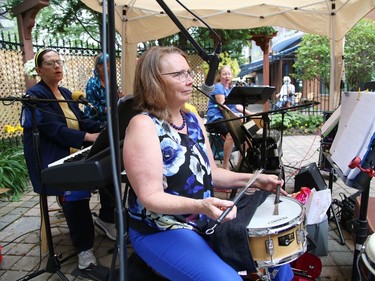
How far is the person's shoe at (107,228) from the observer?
301 cm

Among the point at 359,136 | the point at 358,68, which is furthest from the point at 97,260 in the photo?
the point at 358,68

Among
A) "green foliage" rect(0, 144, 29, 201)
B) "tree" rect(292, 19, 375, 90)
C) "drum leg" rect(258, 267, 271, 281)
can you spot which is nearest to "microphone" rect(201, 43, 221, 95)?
"drum leg" rect(258, 267, 271, 281)

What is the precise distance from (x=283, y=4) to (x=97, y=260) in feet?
14.0

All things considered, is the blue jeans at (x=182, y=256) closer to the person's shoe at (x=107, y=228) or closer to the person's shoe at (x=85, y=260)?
the person's shoe at (x=85, y=260)

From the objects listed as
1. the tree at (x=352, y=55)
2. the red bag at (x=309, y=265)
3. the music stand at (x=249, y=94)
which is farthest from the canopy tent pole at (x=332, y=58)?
the tree at (x=352, y=55)

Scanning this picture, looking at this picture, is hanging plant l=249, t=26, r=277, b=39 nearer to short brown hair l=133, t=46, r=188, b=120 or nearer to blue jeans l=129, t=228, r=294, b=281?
short brown hair l=133, t=46, r=188, b=120

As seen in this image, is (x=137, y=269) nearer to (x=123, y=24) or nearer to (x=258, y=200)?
(x=258, y=200)

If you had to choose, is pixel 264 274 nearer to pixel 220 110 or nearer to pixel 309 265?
pixel 309 265

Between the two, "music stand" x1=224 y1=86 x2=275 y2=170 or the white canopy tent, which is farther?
the white canopy tent

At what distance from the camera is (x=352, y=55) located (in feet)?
34.0

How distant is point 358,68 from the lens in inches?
416

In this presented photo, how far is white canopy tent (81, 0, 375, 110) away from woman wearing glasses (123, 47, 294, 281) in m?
3.20

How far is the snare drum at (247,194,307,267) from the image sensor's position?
1.41 metres

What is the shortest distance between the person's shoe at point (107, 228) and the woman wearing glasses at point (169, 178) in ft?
4.74
